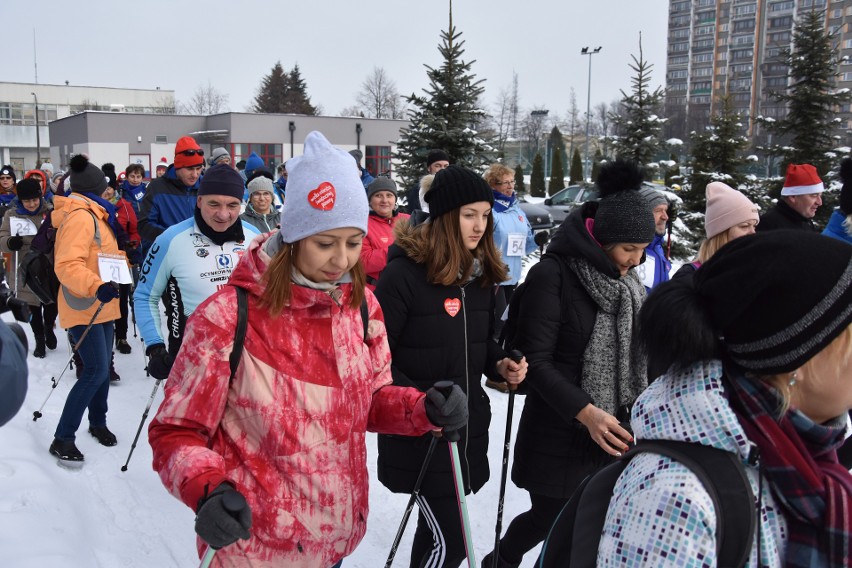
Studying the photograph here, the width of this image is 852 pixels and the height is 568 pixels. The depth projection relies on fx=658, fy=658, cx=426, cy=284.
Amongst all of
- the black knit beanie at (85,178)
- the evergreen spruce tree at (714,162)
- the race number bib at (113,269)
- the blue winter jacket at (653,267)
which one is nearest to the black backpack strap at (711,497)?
the blue winter jacket at (653,267)

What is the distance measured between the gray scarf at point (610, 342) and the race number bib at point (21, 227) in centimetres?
767

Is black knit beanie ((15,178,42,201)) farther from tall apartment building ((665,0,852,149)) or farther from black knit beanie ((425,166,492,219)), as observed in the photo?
tall apartment building ((665,0,852,149))

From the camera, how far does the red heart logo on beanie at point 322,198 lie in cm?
212

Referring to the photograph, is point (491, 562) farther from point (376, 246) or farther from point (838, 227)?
point (838, 227)

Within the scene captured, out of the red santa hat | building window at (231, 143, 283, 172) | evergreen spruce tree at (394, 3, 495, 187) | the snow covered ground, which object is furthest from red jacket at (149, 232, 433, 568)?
building window at (231, 143, 283, 172)

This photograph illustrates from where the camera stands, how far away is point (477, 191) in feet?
10.4

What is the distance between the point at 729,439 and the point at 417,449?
196cm

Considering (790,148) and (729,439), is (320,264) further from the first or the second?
(790,148)

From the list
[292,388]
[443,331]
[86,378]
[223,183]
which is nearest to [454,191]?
[443,331]

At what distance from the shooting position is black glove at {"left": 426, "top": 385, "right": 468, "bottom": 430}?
228 cm

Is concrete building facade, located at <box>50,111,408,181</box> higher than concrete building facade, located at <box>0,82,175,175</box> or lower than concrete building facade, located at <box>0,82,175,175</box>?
lower

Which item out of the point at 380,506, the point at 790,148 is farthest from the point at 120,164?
the point at 380,506

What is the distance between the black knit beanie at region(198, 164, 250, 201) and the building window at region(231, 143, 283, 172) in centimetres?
3809

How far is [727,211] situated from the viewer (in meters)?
4.27
